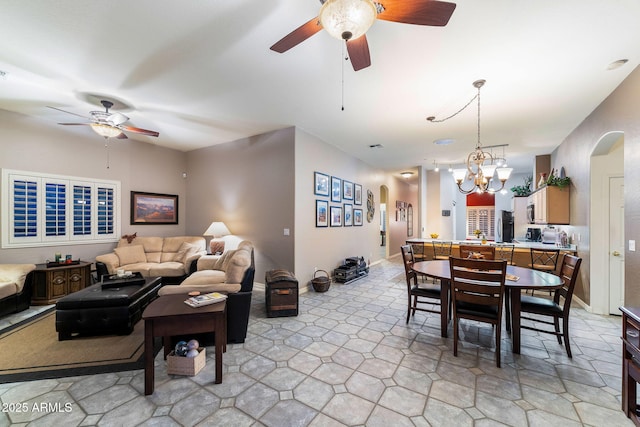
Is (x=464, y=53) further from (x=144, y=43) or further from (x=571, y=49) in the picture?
(x=144, y=43)

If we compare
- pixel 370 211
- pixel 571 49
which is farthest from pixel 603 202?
pixel 370 211

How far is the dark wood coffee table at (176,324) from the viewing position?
6.41 ft

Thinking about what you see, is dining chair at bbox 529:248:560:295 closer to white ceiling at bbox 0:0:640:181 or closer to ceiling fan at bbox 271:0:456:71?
white ceiling at bbox 0:0:640:181

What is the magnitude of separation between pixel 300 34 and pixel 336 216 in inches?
162

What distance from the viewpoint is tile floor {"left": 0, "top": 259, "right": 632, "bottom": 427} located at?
1.74 meters

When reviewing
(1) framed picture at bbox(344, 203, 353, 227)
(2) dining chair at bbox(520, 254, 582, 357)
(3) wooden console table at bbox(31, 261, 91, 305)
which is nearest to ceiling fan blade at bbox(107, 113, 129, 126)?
(3) wooden console table at bbox(31, 261, 91, 305)

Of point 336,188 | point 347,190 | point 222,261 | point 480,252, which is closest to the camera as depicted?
point 480,252

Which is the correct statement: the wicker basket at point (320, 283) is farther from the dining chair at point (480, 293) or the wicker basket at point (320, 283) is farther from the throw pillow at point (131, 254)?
the throw pillow at point (131, 254)

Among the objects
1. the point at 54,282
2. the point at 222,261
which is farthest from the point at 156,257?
the point at 222,261

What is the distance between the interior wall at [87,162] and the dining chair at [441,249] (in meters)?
5.86

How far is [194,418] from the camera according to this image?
173 cm

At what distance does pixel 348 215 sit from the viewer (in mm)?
6059

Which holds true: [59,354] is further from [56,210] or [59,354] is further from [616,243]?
[616,243]

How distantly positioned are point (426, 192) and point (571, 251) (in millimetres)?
4115
